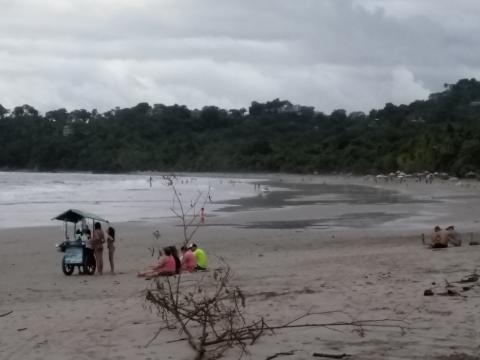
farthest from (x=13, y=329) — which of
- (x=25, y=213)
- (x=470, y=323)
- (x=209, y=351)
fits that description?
(x=25, y=213)

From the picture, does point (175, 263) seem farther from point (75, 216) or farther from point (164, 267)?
point (75, 216)

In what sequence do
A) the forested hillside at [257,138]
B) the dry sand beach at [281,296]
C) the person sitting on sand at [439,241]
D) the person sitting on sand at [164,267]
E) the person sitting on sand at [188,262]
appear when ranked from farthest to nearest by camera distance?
the forested hillside at [257,138] < the person sitting on sand at [439,241] < the person sitting on sand at [188,262] < the person sitting on sand at [164,267] < the dry sand beach at [281,296]

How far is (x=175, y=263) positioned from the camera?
12438 millimetres

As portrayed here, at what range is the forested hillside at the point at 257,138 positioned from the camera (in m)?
84.9

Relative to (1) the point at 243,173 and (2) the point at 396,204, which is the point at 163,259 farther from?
→ (1) the point at 243,173

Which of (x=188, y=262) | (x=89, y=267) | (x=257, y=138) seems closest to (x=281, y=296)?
(x=188, y=262)

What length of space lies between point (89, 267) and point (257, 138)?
438 feet

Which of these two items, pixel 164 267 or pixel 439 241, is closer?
pixel 164 267

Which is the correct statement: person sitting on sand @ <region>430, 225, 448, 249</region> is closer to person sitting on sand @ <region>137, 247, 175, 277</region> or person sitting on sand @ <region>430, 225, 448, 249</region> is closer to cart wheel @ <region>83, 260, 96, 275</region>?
person sitting on sand @ <region>137, 247, 175, 277</region>

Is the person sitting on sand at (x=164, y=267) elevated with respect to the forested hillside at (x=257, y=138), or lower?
lower

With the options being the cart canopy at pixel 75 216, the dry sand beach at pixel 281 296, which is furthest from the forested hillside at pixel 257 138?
the cart canopy at pixel 75 216

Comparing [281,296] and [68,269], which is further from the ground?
[281,296]

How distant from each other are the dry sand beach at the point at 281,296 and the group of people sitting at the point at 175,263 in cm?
49

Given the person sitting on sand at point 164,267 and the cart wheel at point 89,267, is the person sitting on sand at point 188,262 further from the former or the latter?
the cart wheel at point 89,267
